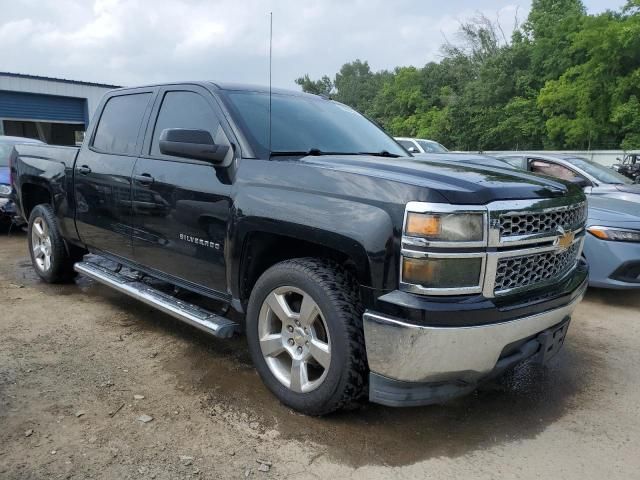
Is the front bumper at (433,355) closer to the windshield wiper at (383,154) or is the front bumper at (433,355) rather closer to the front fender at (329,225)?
the front fender at (329,225)

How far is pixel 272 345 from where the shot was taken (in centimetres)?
312

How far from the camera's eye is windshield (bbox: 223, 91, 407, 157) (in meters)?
3.48

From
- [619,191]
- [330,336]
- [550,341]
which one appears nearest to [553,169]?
[619,191]

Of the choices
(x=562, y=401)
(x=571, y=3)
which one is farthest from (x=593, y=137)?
(x=562, y=401)

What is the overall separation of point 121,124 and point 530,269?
11.3 ft

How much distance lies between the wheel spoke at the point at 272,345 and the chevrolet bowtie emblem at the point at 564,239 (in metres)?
1.59

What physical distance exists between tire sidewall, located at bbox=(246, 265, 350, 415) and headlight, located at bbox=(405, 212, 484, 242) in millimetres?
595

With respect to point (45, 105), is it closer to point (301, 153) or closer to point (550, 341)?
point (301, 153)

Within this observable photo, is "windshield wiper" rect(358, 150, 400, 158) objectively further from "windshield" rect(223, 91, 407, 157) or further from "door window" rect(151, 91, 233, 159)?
"door window" rect(151, 91, 233, 159)

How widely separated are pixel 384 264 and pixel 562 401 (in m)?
1.68

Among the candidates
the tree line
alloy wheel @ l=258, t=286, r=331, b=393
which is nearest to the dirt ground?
alloy wheel @ l=258, t=286, r=331, b=393

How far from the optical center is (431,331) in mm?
2424

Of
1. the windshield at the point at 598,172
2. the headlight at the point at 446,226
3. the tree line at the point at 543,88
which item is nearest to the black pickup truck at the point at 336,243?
the headlight at the point at 446,226

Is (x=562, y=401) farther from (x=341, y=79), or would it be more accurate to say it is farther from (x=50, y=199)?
(x=341, y=79)
